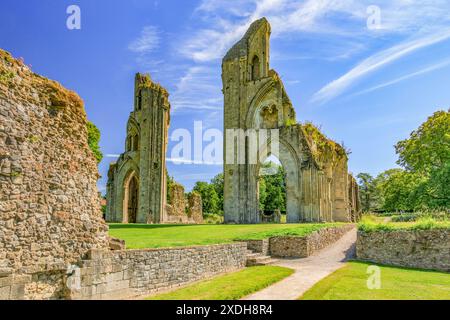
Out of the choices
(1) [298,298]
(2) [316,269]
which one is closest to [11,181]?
(1) [298,298]

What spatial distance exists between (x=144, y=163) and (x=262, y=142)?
11640 mm

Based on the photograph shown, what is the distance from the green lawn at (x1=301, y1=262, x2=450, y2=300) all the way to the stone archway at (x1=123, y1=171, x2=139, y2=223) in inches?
1096

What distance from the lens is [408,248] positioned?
14.9m

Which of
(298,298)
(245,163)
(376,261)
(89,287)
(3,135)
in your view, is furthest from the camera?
(245,163)

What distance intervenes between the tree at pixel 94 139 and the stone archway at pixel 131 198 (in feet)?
12.5

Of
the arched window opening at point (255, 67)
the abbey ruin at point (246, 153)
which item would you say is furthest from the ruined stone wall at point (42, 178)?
the arched window opening at point (255, 67)

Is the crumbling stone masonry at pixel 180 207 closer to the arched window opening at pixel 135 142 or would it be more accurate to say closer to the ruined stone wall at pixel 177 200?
the ruined stone wall at pixel 177 200

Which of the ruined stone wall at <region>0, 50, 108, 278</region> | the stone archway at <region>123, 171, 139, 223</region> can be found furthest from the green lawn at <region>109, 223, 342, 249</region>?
the stone archway at <region>123, 171, 139, 223</region>

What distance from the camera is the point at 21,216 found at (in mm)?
6871

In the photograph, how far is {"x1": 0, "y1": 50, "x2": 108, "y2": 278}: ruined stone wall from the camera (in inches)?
266

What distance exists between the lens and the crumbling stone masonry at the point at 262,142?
2909 cm

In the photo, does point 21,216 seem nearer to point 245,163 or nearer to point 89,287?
point 89,287

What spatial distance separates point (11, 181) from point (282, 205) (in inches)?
2355

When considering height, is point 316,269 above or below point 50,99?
below
